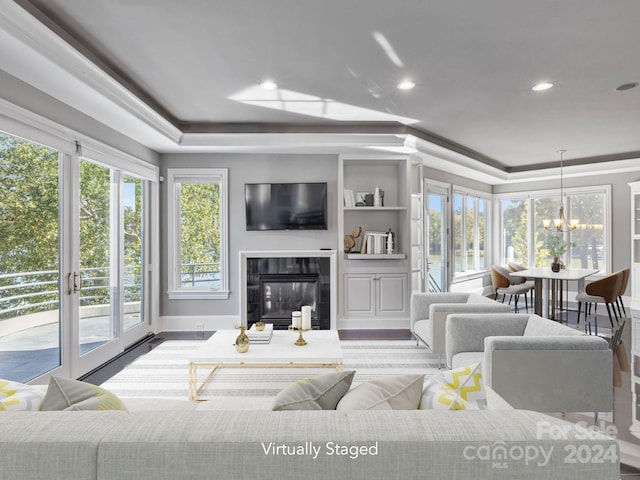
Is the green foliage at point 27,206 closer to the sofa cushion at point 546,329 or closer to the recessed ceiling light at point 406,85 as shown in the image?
the recessed ceiling light at point 406,85

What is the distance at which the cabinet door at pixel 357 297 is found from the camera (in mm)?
5094

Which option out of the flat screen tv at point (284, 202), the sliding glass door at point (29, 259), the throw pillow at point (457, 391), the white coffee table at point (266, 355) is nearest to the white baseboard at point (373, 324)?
the flat screen tv at point (284, 202)

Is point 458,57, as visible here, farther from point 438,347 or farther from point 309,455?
point 309,455

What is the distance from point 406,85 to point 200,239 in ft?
10.8

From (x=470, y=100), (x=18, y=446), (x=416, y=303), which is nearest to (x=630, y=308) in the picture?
(x=416, y=303)

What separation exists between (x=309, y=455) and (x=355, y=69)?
2.80 metres

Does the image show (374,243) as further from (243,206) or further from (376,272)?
→ (243,206)

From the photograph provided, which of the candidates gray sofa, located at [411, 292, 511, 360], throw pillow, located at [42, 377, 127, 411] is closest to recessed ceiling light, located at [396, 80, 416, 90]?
gray sofa, located at [411, 292, 511, 360]

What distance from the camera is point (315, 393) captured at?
4.44ft

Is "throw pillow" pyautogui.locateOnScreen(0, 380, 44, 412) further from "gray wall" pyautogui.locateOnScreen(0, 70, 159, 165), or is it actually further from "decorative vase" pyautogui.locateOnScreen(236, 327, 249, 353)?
"gray wall" pyautogui.locateOnScreen(0, 70, 159, 165)

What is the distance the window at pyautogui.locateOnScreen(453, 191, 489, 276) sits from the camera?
7008 mm

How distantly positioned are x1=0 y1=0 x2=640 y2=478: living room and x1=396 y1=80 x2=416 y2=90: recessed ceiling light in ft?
0.07

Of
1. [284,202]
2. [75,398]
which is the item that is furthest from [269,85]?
[75,398]

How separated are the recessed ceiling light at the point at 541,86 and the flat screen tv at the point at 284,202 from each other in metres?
2.54
